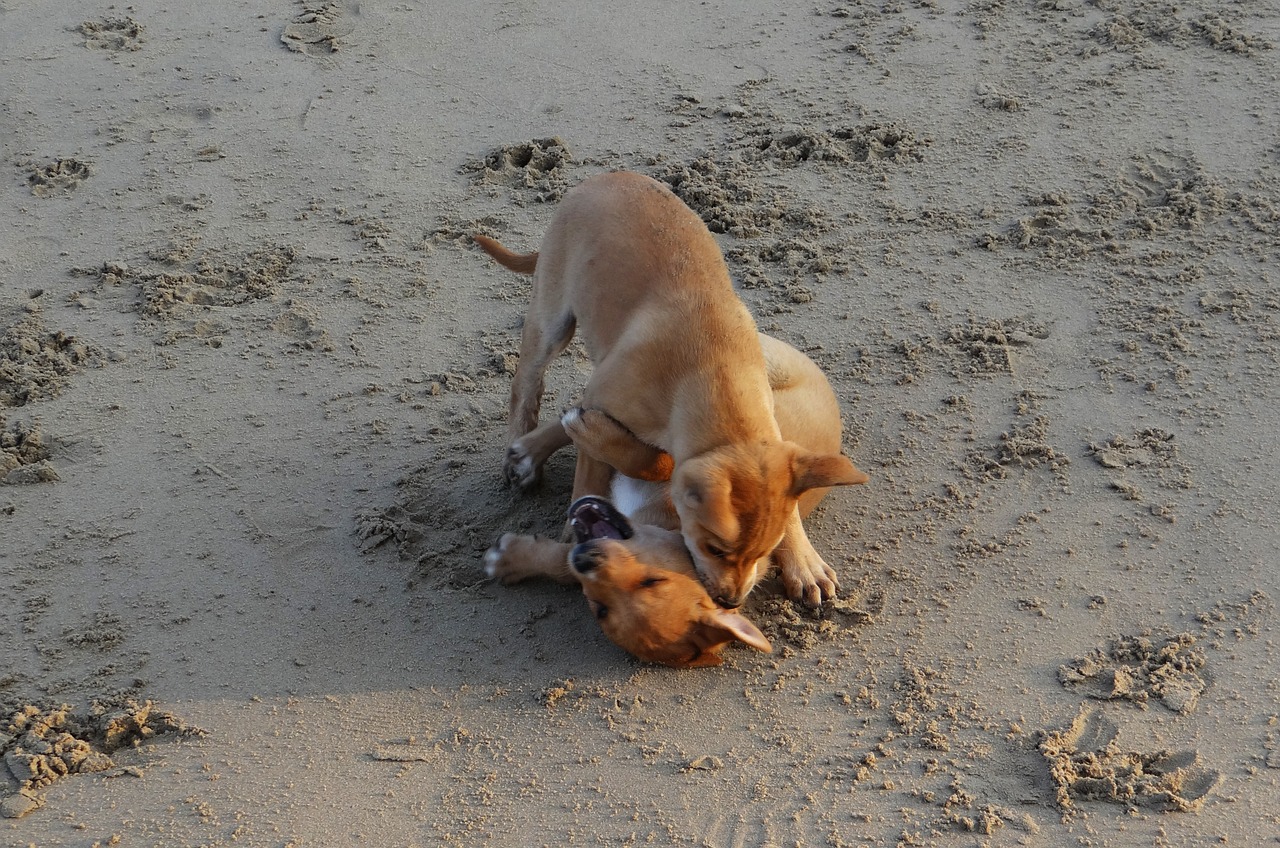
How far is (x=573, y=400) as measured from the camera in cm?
548

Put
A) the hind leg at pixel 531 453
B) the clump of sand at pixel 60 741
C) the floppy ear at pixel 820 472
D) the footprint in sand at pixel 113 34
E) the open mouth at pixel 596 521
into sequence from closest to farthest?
1. the clump of sand at pixel 60 741
2. the floppy ear at pixel 820 472
3. the open mouth at pixel 596 521
4. the hind leg at pixel 531 453
5. the footprint in sand at pixel 113 34

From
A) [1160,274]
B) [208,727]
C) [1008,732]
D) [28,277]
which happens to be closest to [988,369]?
[1160,274]

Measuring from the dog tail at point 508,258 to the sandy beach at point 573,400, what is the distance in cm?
41

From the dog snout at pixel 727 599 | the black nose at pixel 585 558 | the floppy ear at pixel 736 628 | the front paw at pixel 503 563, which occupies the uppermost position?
the black nose at pixel 585 558

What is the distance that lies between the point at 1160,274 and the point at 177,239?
16.6 ft

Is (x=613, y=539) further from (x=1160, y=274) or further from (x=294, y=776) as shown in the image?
(x=1160, y=274)

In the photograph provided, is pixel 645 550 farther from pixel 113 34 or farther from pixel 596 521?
pixel 113 34

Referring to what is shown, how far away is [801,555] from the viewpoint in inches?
171

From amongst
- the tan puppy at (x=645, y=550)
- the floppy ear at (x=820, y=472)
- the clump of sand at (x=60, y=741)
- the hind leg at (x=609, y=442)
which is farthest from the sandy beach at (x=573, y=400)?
the floppy ear at (x=820, y=472)

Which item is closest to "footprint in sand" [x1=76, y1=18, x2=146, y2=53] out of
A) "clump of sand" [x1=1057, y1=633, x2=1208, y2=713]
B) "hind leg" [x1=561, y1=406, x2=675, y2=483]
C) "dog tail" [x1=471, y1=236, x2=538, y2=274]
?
"dog tail" [x1=471, y1=236, x2=538, y2=274]

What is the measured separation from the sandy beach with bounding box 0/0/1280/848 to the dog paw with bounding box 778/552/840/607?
6 centimetres

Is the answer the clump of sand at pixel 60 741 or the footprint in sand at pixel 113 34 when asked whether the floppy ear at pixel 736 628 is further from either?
the footprint in sand at pixel 113 34

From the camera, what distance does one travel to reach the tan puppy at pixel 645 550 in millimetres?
3885

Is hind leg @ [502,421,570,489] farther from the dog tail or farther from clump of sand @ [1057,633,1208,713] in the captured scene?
clump of sand @ [1057,633,1208,713]
